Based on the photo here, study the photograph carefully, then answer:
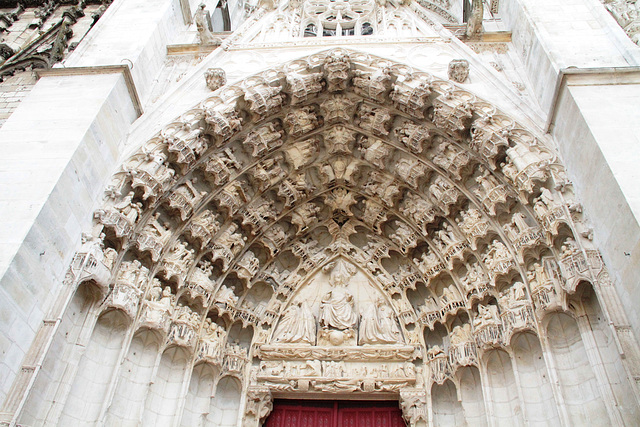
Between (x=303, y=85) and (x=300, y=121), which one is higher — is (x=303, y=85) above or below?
above

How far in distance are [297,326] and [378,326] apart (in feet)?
3.75

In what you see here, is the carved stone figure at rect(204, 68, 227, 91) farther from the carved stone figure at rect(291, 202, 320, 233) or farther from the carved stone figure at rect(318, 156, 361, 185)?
the carved stone figure at rect(291, 202, 320, 233)

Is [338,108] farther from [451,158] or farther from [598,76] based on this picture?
[598,76]

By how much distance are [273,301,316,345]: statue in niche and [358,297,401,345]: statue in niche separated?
70 centimetres

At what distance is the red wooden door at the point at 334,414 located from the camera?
23.1 ft

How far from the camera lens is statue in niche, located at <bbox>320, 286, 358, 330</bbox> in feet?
24.7

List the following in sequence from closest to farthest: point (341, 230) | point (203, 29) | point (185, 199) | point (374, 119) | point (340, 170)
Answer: point (185, 199)
point (374, 119)
point (340, 170)
point (341, 230)
point (203, 29)

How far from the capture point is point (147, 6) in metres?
9.05

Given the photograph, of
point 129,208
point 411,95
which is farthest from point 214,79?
point 411,95

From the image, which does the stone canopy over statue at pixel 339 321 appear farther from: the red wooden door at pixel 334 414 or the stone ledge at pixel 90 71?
the stone ledge at pixel 90 71

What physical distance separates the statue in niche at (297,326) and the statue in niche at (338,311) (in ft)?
0.63

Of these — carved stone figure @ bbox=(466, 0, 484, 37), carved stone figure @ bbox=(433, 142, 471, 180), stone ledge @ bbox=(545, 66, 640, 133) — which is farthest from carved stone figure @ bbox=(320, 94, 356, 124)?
stone ledge @ bbox=(545, 66, 640, 133)

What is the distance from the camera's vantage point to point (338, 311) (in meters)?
7.70

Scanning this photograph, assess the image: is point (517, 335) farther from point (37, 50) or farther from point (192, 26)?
point (37, 50)
